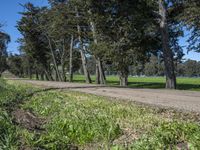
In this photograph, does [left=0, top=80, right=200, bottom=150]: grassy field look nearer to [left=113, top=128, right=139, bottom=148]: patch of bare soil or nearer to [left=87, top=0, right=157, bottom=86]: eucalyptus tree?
[left=113, top=128, right=139, bottom=148]: patch of bare soil

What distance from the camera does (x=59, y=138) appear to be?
8078 mm

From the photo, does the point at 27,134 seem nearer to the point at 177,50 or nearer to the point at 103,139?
the point at 103,139

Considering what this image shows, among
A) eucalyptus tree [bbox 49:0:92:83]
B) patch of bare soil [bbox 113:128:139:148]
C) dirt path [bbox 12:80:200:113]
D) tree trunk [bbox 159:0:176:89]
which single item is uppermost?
eucalyptus tree [bbox 49:0:92:83]

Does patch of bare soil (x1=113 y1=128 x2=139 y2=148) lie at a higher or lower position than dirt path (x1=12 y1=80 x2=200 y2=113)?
lower

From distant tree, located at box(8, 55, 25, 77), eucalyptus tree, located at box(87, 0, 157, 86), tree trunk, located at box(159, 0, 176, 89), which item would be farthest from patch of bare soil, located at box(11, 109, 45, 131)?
distant tree, located at box(8, 55, 25, 77)

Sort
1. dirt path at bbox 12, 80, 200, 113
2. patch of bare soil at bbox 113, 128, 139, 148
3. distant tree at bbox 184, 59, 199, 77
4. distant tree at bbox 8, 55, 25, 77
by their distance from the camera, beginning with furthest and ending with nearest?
1. distant tree at bbox 184, 59, 199, 77
2. distant tree at bbox 8, 55, 25, 77
3. dirt path at bbox 12, 80, 200, 113
4. patch of bare soil at bbox 113, 128, 139, 148

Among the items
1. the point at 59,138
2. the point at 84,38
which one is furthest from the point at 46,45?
the point at 59,138

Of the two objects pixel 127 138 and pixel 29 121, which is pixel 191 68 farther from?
pixel 127 138

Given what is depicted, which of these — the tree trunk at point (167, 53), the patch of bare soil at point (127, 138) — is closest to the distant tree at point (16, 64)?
the tree trunk at point (167, 53)

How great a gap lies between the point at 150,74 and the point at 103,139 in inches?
6867

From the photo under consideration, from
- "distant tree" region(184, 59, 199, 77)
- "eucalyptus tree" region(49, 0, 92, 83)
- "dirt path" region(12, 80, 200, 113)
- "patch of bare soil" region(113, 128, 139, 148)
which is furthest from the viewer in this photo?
"distant tree" region(184, 59, 199, 77)

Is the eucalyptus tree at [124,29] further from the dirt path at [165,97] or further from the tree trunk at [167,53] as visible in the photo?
the dirt path at [165,97]

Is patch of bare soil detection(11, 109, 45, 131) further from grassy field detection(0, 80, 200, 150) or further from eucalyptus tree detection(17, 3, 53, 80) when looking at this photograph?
→ eucalyptus tree detection(17, 3, 53, 80)

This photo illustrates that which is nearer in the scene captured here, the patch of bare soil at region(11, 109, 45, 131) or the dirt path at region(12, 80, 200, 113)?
the patch of bare soil at region(11, 109, 45, 131)
